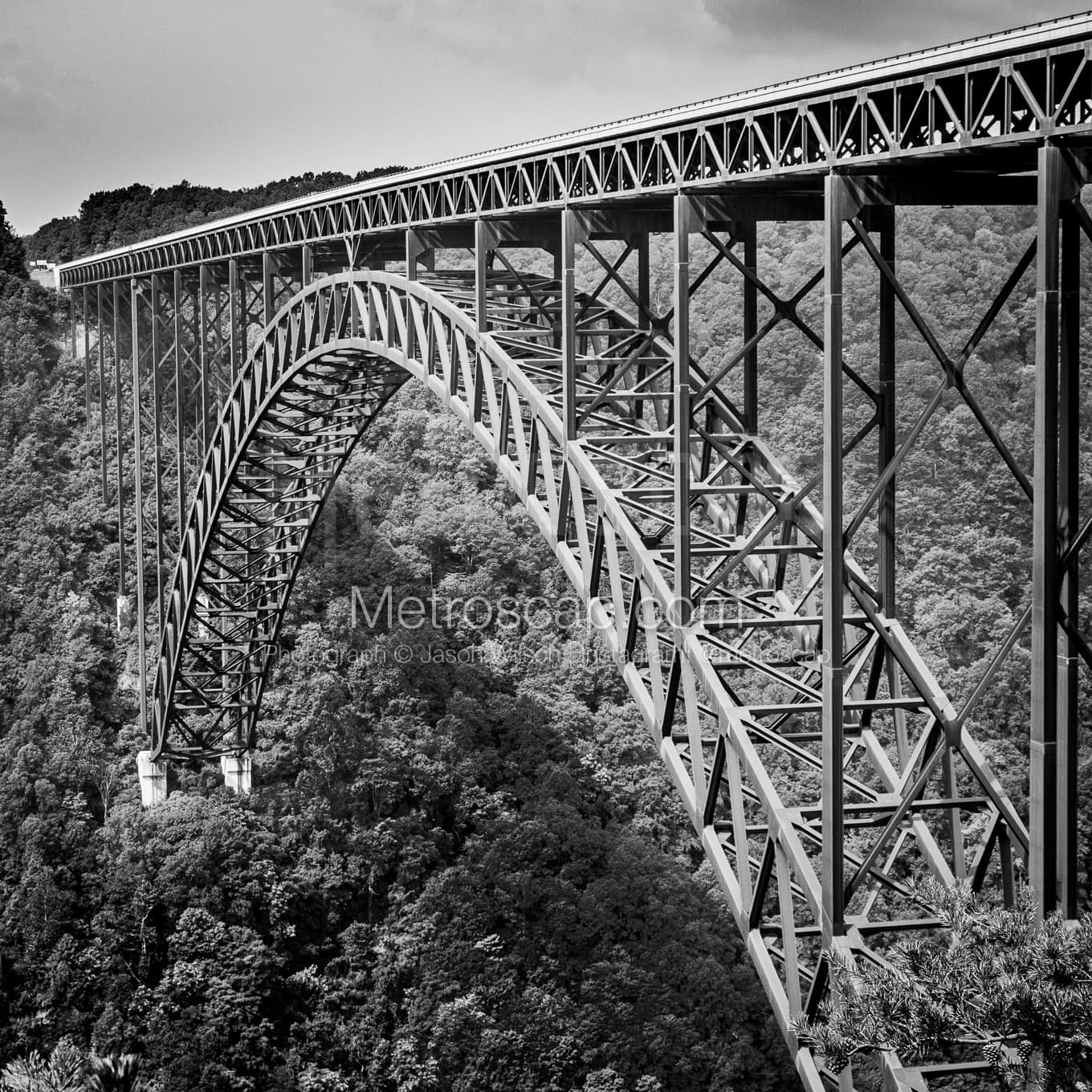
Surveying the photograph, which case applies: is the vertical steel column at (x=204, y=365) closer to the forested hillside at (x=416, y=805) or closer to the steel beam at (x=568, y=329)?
the forested hillside at (x=416, y=805)

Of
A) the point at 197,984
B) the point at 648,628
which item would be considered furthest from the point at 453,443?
the point at 648,628

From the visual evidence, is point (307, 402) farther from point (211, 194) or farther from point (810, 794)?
point (211, 194)

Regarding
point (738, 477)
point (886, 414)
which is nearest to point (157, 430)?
point (738, 477)

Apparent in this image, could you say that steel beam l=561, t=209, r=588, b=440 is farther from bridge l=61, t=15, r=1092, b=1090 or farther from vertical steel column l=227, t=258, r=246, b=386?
vertical steel column l=227, t=258, r=246, b=386

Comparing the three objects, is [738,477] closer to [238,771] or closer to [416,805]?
[416,805]

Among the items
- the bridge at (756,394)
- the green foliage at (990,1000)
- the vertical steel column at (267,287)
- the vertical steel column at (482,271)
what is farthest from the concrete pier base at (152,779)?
the green foliage at (990,1000)

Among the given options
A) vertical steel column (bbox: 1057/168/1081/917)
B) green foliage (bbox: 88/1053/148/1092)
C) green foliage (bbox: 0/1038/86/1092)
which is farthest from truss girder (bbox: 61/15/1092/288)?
green foliage (bbox: 88/1053/148/1092)
